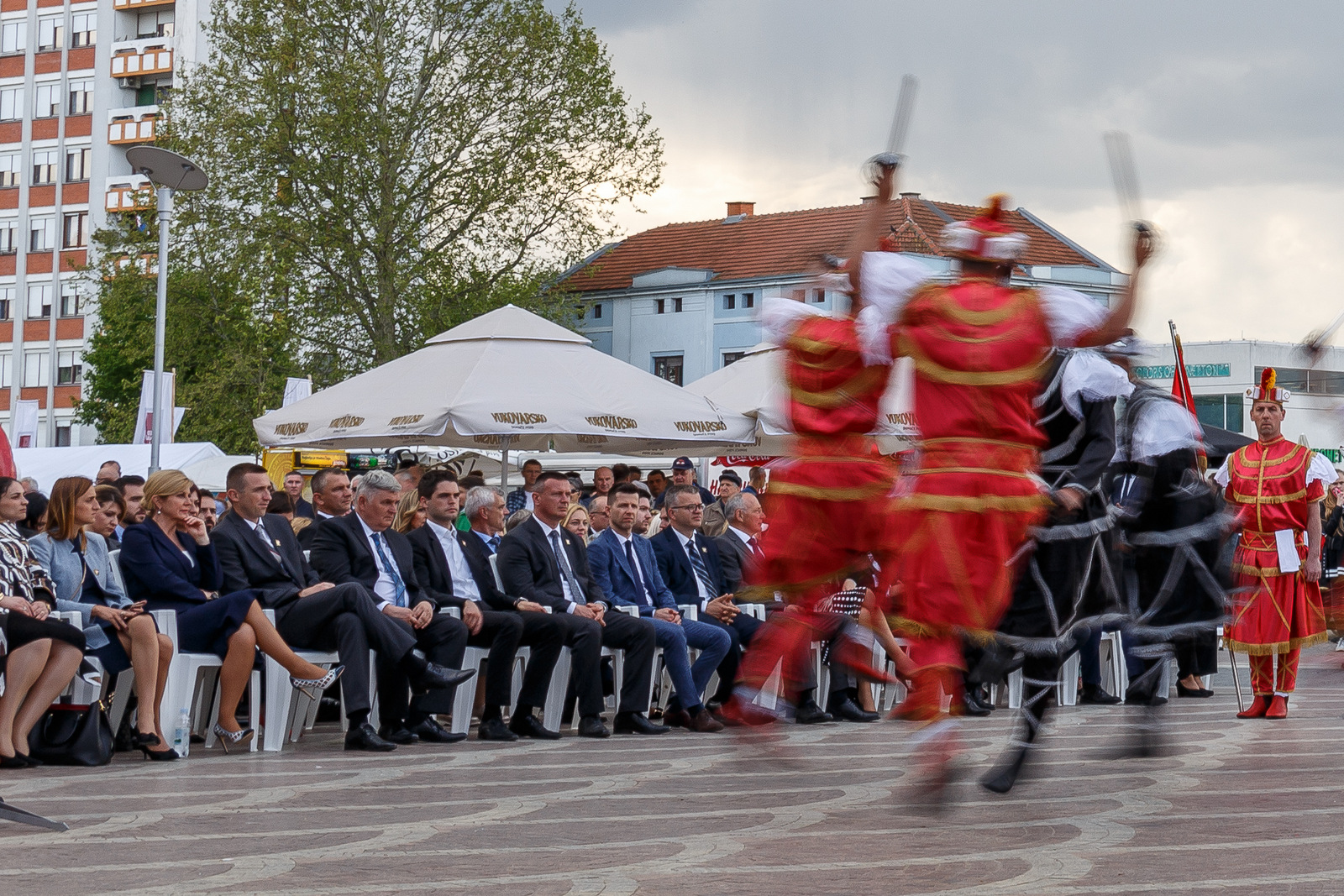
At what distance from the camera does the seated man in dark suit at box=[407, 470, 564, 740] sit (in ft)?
39.3

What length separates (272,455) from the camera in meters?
29.6

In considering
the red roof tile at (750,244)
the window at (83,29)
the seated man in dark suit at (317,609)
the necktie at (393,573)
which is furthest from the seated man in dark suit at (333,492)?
the window at (83,29)

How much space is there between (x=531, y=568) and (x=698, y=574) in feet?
5.23

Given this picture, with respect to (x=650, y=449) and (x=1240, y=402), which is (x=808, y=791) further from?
(x=1240, y=402)

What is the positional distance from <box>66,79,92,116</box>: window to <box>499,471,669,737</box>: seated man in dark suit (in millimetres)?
70482

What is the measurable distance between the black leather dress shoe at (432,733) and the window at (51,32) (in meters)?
73.1

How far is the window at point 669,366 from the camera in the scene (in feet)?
253

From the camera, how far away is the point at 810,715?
13.3 m

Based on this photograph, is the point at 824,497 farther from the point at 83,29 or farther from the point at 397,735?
the point at 83,29

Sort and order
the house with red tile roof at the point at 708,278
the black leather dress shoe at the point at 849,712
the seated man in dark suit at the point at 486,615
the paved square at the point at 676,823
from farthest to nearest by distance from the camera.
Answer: the house with red tile roof at the point at 708,278
the black leather dress shoe at the point at 849,712
the seated man in dark suit at the point at 486,615
the paved square at the point at 676,823

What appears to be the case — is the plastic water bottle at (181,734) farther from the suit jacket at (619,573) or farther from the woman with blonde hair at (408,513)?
the suit jacket at (619,573)

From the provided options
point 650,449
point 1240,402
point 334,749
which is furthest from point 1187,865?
point 1240,402

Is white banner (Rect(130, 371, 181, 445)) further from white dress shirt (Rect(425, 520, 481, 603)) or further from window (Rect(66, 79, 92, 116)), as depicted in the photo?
window (Rect(66, 79, 92, 116))

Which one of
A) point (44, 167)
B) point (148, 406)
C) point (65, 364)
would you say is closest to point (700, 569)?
point (148, 406)
